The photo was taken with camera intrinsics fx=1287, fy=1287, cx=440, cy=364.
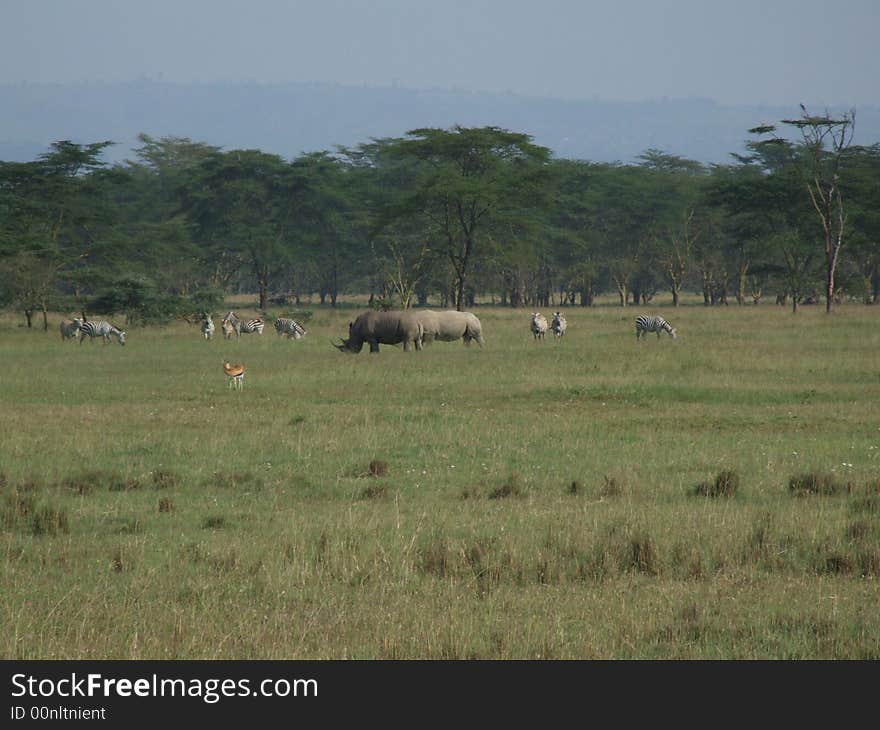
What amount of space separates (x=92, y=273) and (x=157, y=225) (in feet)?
51.0

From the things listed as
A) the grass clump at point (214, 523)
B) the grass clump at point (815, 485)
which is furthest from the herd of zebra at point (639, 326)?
the grass clump at point (214, 523)

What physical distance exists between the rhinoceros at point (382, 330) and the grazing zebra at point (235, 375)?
9.02 metres

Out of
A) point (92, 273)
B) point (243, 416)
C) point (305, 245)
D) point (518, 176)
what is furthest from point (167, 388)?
point (305, 245)

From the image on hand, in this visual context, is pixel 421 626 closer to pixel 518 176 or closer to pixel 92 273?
pixel 92 273

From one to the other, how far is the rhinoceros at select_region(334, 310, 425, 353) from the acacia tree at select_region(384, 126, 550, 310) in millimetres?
17382

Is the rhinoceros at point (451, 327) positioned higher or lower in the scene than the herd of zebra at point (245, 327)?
higher

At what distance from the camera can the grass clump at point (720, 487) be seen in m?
10.7

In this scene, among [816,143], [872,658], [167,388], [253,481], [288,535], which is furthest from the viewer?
[816,143]

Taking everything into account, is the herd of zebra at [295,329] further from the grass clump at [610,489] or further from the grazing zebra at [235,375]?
the grass clump at [610,489]

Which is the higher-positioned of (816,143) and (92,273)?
(816,143)

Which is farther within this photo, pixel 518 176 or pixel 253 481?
pixel 518 176

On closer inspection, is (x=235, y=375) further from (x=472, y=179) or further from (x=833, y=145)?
(x=833, y=145)

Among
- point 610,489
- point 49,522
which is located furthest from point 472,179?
point 49,522

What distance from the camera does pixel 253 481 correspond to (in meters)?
11.4
